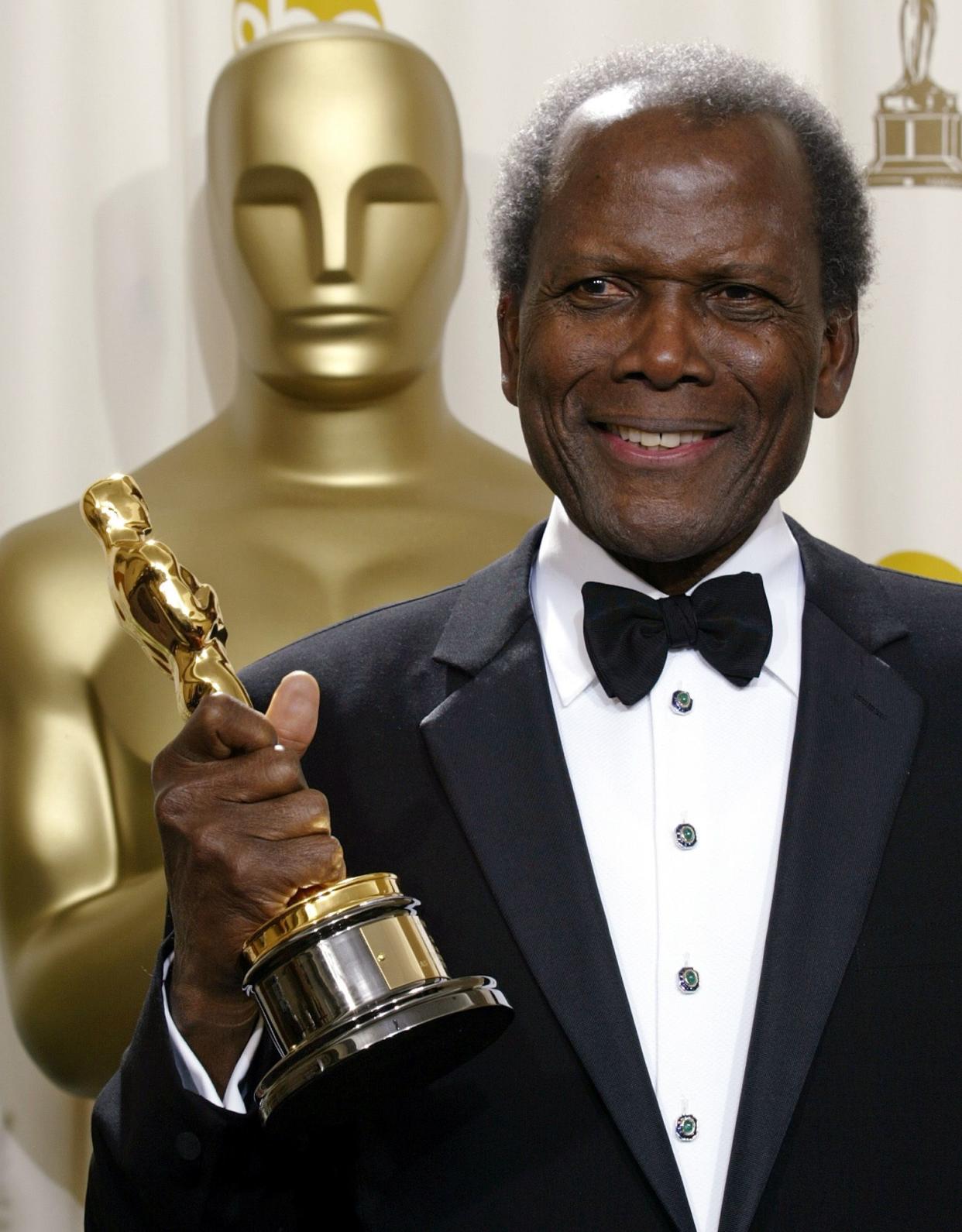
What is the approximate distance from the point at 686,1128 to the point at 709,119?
72 centimetres

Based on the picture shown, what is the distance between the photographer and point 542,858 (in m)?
1.26

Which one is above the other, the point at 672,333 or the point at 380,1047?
the point at 672,333

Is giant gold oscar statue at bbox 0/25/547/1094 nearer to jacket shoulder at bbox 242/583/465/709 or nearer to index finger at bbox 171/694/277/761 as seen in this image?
jacket shoulder at bbox 242/583/465/709

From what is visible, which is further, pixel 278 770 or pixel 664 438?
pixel 664 438

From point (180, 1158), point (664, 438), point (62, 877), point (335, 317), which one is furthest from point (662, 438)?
point (62, 877)

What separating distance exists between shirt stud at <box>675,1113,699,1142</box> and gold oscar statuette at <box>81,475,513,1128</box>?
177mm

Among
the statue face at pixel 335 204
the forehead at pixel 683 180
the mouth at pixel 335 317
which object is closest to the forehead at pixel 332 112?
the statue face at pixel 335 204

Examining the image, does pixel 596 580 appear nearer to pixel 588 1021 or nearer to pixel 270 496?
pixel 588 1021

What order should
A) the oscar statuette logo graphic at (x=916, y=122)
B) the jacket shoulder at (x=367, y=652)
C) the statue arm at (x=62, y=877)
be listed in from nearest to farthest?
the jacket shoulder at (x=367, y=652) < the statue arm at (x=62, y=877) < the oscar statuette logo graphic at (x=916, y=122)

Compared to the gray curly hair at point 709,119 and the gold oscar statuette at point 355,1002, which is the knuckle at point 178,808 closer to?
the gold oscar statuette at point 355,1002

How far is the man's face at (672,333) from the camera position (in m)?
1.30

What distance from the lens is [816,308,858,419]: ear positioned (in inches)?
56.3

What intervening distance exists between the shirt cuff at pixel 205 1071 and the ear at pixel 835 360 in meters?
0.66

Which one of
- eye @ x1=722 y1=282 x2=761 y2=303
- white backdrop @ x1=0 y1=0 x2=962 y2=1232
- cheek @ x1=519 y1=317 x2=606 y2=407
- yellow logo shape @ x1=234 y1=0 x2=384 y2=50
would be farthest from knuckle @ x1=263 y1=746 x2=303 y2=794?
yellow logo shape @ x1=234 y1=0 x2=384 y2=50
